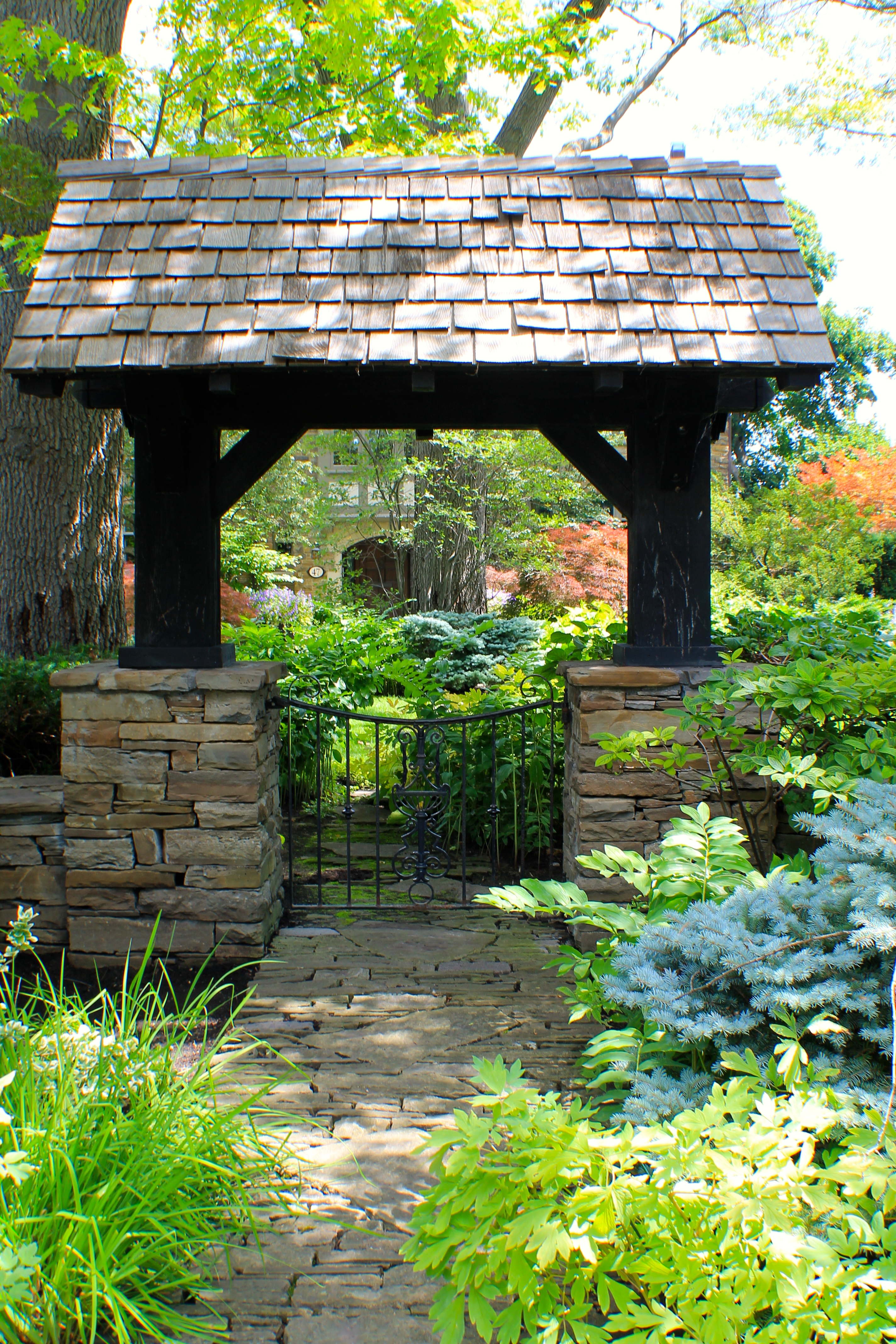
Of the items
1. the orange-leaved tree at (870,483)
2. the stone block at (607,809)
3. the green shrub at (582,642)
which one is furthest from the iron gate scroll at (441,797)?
the orange-leaved tree at (870,483)

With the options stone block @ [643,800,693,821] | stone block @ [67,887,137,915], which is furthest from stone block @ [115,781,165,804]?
stone block @ [643,800,693,821]

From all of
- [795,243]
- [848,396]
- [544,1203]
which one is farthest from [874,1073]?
[848,396]

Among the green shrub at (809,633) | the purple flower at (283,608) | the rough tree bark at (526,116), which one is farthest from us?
the purple flower at (283,608)

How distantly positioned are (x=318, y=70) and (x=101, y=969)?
8.11 meters

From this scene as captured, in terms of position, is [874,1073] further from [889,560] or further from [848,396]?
[848,396]

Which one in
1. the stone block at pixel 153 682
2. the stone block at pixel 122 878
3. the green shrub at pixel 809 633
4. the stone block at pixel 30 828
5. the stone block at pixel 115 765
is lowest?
the stone block at pixel 122 878

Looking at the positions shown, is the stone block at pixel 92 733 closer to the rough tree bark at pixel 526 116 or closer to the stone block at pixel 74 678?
the stone block at pixel 74 678

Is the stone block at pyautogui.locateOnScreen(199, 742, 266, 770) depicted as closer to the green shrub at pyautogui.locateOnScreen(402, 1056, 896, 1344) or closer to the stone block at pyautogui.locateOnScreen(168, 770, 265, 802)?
the stone block at pyautogui.locateOnScreen(168, 770, 265, 802)

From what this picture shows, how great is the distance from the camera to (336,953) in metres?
4.15

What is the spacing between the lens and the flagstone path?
2.03 m

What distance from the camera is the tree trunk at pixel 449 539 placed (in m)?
11.1

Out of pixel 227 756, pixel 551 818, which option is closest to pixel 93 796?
pixel 227 756

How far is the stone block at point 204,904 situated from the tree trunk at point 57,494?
102 inches

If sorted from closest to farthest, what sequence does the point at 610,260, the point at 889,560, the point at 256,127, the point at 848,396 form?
the point at 610,260
the point at 256,127
the point at 889,560
the point at 848,396
